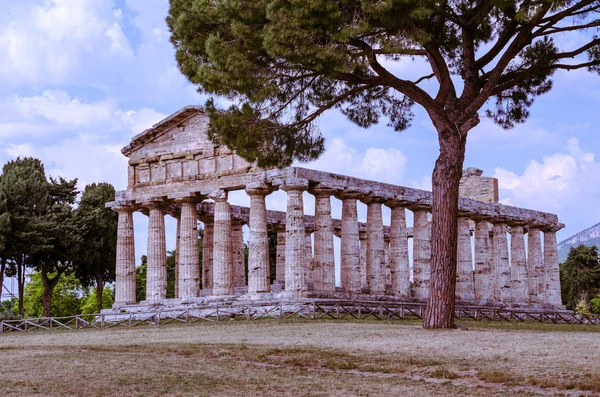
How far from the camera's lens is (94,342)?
29.8m

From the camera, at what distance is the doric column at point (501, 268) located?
55594 millimetres

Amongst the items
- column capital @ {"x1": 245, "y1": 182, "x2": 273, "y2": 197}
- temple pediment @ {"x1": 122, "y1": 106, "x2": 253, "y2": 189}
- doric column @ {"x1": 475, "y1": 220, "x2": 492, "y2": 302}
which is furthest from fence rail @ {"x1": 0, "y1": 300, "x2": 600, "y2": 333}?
doric column @ {"x1": 475, "y1": 220, "x2": 492, "y2": 302}

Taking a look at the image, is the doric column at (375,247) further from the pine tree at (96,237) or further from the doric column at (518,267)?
the pine tree at (96,237)

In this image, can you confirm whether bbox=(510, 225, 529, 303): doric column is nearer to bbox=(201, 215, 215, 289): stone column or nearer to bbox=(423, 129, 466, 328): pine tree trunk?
bbox=(201, 215, 215, 289): stone column

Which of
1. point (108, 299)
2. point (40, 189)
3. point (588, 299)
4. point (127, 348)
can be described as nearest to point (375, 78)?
point (127, 348)

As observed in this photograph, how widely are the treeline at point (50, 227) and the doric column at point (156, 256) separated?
10098mm

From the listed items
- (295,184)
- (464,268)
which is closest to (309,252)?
(464,268)

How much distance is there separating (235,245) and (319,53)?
→ 28.5m

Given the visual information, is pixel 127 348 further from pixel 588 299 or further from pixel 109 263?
pixel 588 299

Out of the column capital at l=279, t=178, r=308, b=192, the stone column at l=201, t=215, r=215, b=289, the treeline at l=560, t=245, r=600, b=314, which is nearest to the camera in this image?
the column capital at l=279, t=178, r=308, b=192

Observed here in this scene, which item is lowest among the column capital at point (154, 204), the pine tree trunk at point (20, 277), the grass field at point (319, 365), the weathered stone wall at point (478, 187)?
the grass field at point (319, 365)

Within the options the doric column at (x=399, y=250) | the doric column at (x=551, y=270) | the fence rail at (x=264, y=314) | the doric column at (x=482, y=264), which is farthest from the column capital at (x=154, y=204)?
the doric column at (x=551, y=270)

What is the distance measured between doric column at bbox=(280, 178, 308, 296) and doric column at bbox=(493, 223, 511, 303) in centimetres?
1841

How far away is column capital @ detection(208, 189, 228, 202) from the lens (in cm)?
4453
